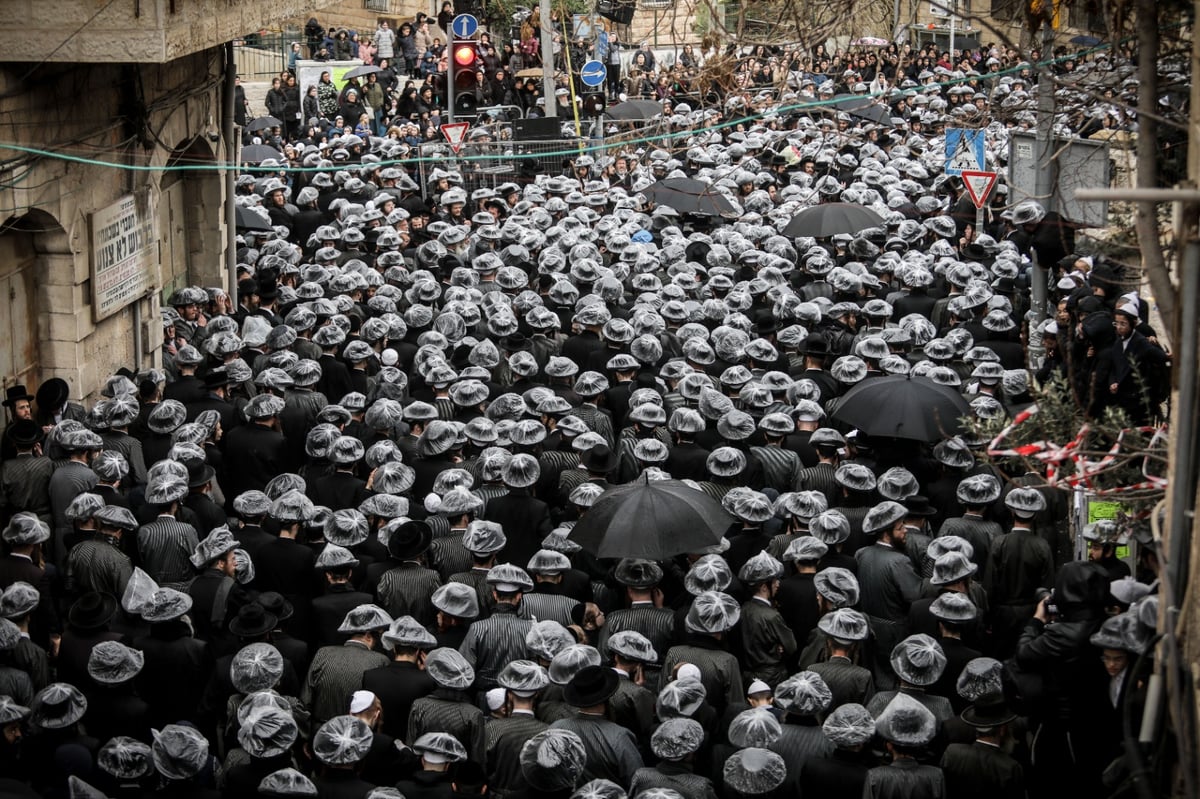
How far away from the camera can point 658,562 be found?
10.2 meters

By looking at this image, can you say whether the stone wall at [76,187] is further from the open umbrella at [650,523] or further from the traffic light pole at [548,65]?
the traffic light pole at [548,65]

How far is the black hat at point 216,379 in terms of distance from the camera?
13.2m

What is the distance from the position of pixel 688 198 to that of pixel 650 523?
1070 cm

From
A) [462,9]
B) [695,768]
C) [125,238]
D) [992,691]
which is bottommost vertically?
[695,768]

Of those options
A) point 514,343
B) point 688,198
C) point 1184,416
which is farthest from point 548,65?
Result: point 1184,416

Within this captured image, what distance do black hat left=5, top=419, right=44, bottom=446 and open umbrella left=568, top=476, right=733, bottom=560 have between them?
170 inches

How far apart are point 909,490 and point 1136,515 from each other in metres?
2.96

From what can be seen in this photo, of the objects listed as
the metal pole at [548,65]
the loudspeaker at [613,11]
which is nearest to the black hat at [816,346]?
the loudspeaker at [613,11]

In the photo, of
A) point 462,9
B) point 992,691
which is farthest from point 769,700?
point 462,9

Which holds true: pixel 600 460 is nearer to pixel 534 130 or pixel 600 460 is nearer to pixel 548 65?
pixel 534 130

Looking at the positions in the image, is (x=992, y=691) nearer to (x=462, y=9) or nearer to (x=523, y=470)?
(x=523, y=470)

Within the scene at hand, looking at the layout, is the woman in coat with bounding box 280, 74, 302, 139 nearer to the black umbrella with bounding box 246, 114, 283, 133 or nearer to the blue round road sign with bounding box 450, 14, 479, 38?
the black umbrella with bounding box 246, 114, 283, 133

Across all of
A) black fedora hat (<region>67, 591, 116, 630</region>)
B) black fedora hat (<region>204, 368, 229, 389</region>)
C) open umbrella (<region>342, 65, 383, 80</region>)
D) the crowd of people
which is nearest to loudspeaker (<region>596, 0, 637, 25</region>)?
the crowd of people

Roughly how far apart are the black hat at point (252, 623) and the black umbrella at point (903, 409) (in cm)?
470
